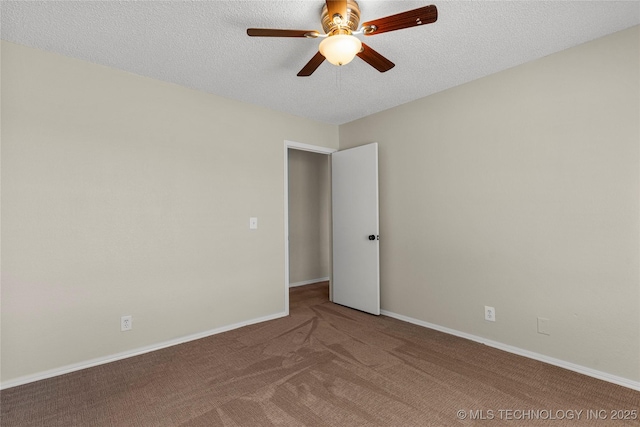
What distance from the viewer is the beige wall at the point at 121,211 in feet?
7.50

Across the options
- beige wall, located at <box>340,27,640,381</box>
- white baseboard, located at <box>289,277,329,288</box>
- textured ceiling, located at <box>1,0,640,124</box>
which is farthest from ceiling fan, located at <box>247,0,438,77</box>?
white baseboard, located at <box>289,277,329,288</box>

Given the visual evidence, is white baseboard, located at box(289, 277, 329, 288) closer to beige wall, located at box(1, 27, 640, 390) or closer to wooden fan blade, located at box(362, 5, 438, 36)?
beige wall, located at box(1, 27, 640, 390)

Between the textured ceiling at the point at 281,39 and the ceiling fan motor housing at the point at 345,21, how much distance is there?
7 cm

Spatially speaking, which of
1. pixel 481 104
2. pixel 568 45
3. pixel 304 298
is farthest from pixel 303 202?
pixel 568 45

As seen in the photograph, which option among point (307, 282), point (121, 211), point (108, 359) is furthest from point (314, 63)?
point (307, 282)

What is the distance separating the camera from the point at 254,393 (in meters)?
2.12

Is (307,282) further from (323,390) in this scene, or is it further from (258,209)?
(323,390)

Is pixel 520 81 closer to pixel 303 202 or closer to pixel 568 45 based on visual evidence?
pixel 568 45

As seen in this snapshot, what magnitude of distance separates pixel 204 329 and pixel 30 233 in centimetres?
163

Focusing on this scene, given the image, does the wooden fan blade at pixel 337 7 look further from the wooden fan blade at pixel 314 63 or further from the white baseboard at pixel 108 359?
the white baseboard at pixel 108 359

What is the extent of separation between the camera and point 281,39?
7.30ft

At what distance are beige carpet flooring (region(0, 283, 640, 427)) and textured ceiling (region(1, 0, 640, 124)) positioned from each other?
96.0 inches

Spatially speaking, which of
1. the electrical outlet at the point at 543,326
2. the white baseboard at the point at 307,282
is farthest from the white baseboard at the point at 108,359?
the electrical outlet at the point at 543,326

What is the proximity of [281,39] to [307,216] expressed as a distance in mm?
3623
